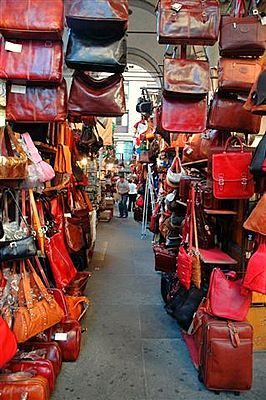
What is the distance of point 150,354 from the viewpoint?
3.50 m

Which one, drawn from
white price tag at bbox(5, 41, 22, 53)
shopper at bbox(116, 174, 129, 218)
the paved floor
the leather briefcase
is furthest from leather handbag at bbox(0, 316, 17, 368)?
shopper at bbox(116, 174, 129, 218)

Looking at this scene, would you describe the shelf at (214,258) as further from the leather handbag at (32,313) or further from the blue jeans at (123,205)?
the blue jeans at (123,205)

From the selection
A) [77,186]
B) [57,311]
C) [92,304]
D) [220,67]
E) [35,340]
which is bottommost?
[92,304]

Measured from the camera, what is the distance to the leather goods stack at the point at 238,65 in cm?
275

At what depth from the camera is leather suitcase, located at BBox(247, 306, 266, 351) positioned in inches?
140

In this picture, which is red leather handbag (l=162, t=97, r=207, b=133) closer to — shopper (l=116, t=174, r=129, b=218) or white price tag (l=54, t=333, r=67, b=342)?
white price tag (l=54, t=333, r=67, b=342)

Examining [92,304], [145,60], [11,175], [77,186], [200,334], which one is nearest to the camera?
[11,175]

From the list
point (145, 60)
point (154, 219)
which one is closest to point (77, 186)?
point (154, 219)

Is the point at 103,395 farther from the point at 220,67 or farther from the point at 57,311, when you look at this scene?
the point at 220,67

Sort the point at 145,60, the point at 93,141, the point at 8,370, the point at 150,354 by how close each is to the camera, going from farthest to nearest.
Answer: the point at 145,60, the point at 93,141, the point at 150,354, the point at 8,370

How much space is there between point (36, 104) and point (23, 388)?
Answer: 184cm

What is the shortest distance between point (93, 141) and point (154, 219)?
1.71m

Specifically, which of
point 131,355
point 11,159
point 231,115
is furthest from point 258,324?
point 11,159

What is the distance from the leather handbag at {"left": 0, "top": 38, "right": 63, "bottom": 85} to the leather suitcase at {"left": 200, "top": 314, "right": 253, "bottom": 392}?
2.09m
